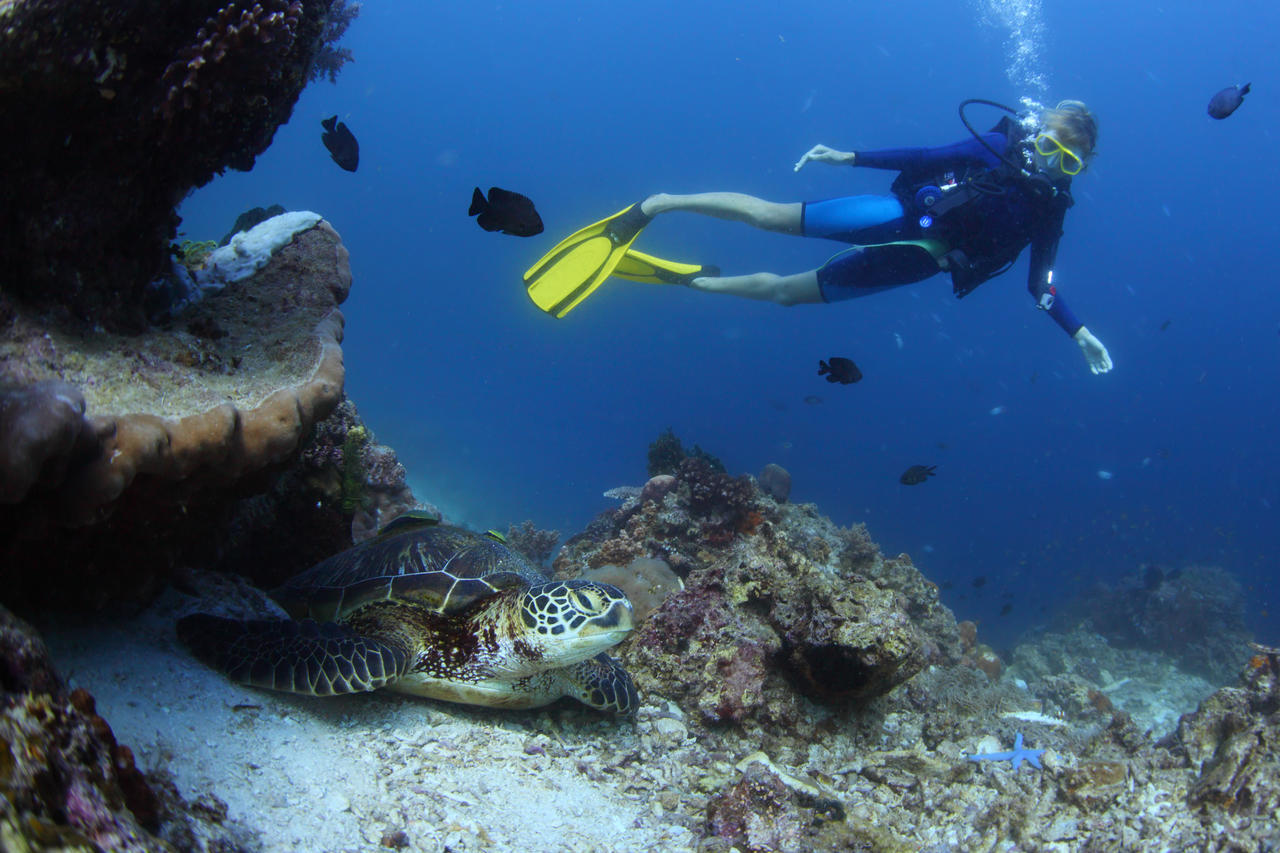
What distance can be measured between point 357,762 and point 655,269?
682cm

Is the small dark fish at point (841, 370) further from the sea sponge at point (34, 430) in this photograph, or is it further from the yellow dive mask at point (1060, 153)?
the sea sponge at point (34, 430)

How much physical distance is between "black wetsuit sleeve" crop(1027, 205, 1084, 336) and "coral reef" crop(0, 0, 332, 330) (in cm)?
774

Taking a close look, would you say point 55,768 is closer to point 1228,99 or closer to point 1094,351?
point 1094,351

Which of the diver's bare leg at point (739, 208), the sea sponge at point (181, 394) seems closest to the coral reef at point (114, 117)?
the sea sponge at point (181, 394)

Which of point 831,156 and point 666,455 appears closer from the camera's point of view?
point 831,156

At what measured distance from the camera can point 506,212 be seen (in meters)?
3.60

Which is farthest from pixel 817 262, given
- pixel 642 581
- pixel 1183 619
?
pixel 642 581

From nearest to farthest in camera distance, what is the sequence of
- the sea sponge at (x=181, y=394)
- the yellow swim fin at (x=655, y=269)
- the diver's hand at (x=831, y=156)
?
the sea sponge at (x=181, y=394) → the diver's hand at (x=831, y=156) → the yellow swim fin at (x=655, y=269)

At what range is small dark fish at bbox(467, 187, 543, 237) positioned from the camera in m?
3.55

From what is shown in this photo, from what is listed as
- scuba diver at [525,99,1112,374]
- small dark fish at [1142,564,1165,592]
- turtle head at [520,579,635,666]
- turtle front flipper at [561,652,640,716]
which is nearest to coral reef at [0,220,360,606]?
turtle head at [520,579,635,666]

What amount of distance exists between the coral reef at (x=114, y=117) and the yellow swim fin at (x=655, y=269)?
572 cm

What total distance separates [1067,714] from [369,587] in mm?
9083

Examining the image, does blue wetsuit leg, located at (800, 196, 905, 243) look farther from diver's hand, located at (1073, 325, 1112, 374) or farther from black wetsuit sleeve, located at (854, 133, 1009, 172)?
diver's hand, located at (1073, 325, 1112, 374)

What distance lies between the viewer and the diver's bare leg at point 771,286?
24.8 feet
